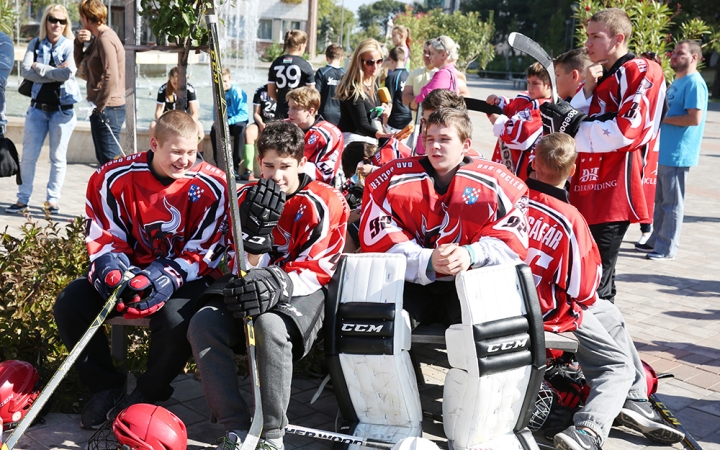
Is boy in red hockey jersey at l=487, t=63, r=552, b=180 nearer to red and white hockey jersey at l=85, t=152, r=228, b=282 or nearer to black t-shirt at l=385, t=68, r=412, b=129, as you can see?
red and white hockey jersey at l=85, t=152, r=228, b=282

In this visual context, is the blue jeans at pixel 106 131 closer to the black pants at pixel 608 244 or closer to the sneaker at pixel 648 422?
the black pants at pixel 608 244

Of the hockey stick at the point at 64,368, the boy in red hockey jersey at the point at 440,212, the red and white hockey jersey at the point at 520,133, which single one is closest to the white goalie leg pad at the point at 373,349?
the boy in red hockey jersey at the point at 440,212

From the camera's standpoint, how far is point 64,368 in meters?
3.23

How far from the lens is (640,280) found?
669cm

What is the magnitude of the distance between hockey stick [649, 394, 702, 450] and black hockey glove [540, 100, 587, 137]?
1.57 m

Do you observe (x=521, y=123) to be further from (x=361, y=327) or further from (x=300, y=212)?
(x=361, y=327)

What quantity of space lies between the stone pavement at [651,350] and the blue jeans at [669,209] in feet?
0.65

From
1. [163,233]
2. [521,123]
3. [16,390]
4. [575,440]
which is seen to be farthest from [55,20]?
[575,440]

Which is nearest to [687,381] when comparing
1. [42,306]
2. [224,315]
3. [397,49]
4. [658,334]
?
[658,334]

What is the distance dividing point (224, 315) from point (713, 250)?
6.18m

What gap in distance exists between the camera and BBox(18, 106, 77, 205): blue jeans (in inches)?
297

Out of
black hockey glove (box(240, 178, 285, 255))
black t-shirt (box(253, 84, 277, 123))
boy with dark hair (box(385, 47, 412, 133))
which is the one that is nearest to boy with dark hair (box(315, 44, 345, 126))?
boy with dark hair (box(385, 47, 412, 133))

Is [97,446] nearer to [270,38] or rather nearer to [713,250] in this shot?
[713,250]

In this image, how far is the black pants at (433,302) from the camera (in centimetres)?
364
